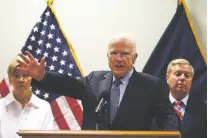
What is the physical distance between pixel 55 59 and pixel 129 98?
62.1 inches

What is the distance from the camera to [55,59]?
3.31 m

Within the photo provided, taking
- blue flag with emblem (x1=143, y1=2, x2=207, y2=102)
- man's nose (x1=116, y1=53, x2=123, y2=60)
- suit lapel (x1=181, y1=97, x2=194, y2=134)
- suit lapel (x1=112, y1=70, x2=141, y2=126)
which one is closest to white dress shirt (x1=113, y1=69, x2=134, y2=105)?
suit lapel (x1=112, y1=70, x2=141, y2=126)

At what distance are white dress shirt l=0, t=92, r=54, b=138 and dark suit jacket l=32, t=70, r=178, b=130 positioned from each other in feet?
2.23

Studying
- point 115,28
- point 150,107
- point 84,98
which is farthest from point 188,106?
point 115,28

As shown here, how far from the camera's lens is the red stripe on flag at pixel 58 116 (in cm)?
316

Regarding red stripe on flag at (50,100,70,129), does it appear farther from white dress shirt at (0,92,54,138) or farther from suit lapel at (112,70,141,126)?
suit lapel at (112,70,141,126)

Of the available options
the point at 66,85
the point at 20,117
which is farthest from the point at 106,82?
the point at 20,117

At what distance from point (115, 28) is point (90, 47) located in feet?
1.08

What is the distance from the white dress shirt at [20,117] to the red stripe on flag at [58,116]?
49 cm

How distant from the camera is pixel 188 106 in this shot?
2.57m

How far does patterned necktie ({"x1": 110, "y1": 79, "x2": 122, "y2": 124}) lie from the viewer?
1821 mm

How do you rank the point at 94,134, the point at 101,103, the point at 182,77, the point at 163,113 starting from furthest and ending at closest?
the point at 182,77 < the point at 163,113 < the point at 101,103 < the point at 94,134

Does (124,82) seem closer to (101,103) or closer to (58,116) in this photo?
(101,103)

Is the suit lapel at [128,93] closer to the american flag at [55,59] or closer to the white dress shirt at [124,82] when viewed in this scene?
the white dress shirt at [124,82]
